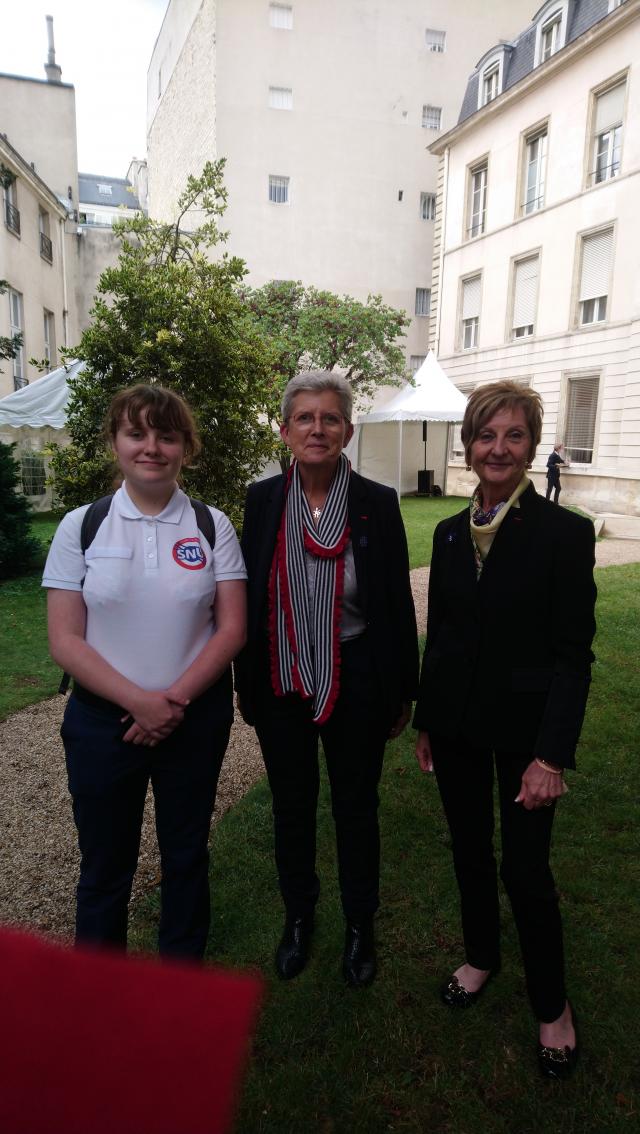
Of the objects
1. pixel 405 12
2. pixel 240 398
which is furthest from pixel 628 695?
pixel 405 12

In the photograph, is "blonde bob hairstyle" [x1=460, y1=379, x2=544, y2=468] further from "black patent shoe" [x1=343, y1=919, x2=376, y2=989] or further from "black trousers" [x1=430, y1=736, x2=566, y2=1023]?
"black patent shoe" [x1=343, y1=919, x2=376, y2=989]

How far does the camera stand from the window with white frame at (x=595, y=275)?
18.5 meters

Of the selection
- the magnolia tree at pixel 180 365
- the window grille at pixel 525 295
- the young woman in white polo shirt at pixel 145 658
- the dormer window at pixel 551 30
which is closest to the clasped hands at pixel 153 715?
the young woman in white polo shirt at pixel 145 658

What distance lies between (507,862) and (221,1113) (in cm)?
154

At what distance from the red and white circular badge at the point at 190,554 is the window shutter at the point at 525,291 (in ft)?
70.9

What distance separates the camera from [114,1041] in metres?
0.75

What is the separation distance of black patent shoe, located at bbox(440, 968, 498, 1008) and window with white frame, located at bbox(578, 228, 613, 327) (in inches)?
768

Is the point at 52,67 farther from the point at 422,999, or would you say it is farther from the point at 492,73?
the point at 422,999

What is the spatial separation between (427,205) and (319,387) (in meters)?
32.4

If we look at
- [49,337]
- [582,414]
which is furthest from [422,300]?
[49,337]

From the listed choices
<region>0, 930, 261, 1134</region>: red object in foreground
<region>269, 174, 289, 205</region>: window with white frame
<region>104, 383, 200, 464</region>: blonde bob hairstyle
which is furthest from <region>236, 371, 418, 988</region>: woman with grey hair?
<region>269, 174, 289, 205</region>: window with white frame

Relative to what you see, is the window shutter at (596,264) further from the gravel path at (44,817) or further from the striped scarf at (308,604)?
the striped scarf at (308,604)

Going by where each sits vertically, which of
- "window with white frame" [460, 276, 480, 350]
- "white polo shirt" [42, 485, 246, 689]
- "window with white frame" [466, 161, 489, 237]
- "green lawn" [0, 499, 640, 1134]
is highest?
"window with white frame" [466, 161, 489, 237]

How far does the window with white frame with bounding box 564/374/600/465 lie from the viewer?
755 inches
